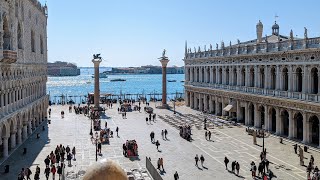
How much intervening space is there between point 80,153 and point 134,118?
2084 cm

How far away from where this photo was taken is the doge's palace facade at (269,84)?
33688 millimetres

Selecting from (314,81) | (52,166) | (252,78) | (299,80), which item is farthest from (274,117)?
(52,166)

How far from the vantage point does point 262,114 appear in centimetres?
4219

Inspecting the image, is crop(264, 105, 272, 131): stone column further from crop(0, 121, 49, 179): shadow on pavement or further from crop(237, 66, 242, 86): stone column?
crop(0, 121, 49, 179): shadow on pavement

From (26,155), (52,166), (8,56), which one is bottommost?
(26,155)

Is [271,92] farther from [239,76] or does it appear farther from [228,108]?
[228,108]

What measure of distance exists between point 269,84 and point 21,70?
23.0 metres

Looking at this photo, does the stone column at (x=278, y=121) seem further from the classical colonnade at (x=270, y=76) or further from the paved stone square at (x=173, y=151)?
the classical colonnade at (x=270, y=76)

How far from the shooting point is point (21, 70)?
35781 millimetres

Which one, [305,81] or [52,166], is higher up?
[305,81]

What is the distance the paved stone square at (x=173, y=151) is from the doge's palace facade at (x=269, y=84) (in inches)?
90.0

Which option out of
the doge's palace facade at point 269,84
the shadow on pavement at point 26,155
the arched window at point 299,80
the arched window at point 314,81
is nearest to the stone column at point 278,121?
the doge's palace facade at point 269,84

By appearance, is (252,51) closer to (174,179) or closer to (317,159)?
(317,159)

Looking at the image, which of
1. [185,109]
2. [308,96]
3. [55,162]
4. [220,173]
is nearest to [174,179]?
[220,173]
